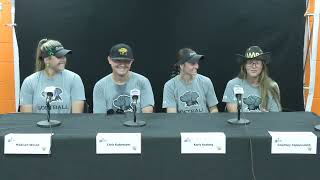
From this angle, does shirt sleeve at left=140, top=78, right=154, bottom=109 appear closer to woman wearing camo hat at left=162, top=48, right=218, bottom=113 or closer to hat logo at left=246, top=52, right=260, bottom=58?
woman wearing camo hat at left=162, top=48, right=218, bottom=113

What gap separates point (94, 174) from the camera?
1449 mm

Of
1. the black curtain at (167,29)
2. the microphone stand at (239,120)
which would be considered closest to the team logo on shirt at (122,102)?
the black curtain at (167,29)

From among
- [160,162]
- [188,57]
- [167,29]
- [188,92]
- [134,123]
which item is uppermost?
[167,29]

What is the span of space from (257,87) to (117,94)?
0.91 m

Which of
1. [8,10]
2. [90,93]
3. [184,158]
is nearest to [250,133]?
[184,158]

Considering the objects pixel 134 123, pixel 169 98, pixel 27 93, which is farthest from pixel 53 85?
pixel 134 123

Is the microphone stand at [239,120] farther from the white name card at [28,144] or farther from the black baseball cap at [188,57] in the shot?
the black baseball cap at [188,57]

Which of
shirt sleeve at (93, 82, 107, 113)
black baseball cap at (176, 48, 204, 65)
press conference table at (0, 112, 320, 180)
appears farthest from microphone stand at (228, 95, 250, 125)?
shirt sleeve at (93, 82, 107, 113)

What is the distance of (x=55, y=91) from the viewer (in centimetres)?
253

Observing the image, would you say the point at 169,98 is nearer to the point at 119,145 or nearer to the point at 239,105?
the point at 239,105

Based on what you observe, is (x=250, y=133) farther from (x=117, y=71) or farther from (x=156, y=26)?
(x=156, y=26)

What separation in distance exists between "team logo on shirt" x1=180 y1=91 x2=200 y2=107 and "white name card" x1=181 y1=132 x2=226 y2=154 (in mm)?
1213

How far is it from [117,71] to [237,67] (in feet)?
3.18

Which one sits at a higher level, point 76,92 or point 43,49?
A: point 43,49
